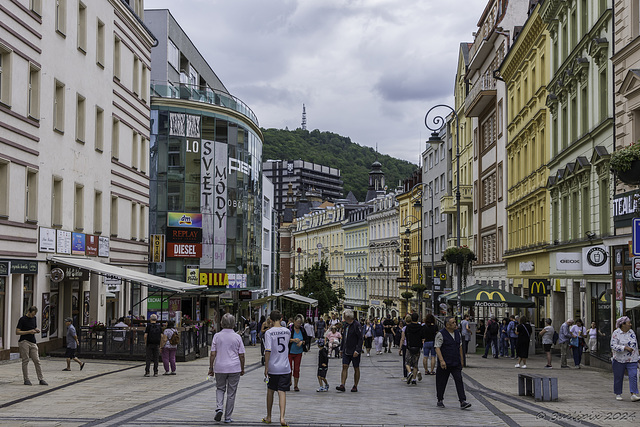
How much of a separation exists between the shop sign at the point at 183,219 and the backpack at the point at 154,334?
31409 mm

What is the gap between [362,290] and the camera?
358 ft

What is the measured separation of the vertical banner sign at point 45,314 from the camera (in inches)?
1099

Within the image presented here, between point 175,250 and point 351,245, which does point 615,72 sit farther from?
point 351,245

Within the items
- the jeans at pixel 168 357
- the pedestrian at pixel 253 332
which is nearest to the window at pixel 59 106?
the jeans at pixel 168 357

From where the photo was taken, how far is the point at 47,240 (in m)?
28.2

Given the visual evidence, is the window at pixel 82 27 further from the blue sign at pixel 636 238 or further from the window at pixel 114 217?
the blue sign at pixel 636 238

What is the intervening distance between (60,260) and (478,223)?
112 feet

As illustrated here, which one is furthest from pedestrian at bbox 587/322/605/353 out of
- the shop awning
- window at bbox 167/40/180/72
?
window at bbox 167/40/180/72

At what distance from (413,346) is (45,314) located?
13.3 meters

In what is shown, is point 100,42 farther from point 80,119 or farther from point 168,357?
point 168,357

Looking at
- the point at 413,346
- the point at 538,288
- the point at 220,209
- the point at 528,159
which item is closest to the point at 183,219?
the point at 220,209

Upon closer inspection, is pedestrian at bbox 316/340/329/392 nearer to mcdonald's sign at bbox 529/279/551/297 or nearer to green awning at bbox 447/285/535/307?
mcdonald's sign at bbox 529/279/551/297

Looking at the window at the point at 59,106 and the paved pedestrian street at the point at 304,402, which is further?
the window at the point at 59,106

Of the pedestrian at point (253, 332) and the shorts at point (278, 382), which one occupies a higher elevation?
the shorts at point (278, 382)
